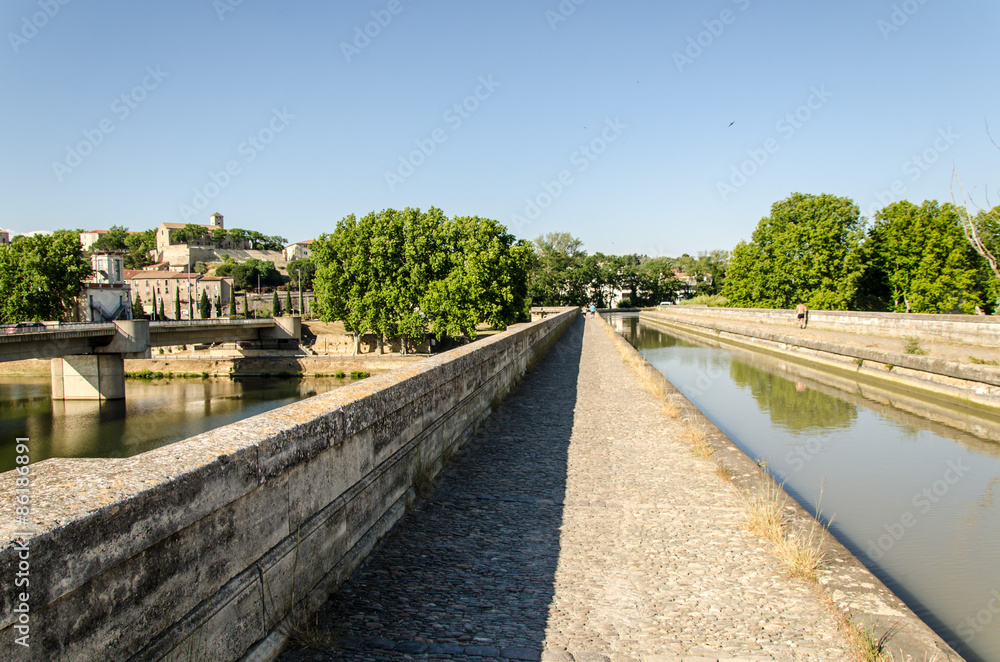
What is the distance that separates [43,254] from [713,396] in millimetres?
62179

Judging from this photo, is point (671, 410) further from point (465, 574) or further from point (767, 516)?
point (465, 574)

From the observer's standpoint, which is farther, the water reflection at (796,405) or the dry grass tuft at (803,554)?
the water reflection at (796,405)

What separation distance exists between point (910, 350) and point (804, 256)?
32.4m

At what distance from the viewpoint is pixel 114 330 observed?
121 ft

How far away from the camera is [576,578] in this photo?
3.76 meters

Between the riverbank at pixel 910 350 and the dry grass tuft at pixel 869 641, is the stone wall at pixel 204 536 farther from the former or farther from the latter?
the riverbank at pixel 910 350

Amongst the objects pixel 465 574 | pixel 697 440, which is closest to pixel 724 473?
pixel 697 440

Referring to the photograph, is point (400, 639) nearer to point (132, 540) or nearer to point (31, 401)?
point (132, 540)

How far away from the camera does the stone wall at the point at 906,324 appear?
1878cm

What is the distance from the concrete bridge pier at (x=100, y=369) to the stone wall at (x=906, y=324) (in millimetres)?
40268

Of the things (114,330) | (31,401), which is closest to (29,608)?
(114,330)

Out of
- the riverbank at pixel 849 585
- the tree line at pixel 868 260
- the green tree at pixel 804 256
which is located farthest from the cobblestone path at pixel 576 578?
the green tree at pixel 804 256

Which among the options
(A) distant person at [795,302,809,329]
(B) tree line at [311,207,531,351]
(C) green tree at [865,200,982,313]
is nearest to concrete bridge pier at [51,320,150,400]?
(B) tree line at [311,207,531,351]

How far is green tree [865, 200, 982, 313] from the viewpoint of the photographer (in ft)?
131
